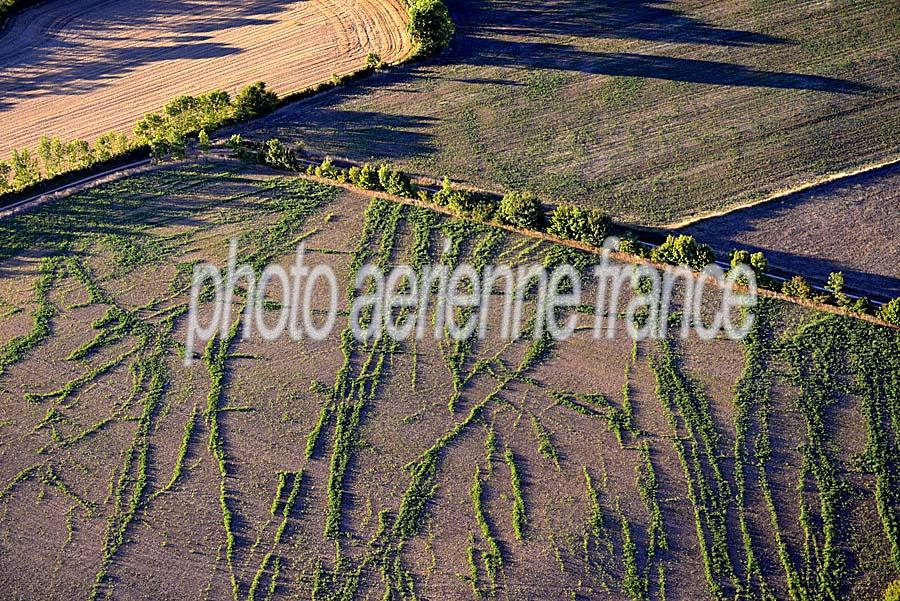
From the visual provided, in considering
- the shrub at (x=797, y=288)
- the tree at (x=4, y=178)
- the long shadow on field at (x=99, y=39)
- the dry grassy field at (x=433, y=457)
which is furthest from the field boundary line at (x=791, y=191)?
the tree at (x=4, y=178)

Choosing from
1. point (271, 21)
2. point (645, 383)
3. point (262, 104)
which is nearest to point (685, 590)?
point (645, 383)

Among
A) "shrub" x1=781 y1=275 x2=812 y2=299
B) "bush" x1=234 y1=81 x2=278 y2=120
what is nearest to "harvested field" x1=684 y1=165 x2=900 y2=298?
"shrub" x1=781 y1=275 x2=812 y2=299

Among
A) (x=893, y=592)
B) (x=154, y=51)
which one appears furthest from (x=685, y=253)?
(x=154, y=51)

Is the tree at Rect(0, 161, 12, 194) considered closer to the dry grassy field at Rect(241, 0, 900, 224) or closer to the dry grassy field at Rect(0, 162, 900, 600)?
the dry grassy field at Rect(0, 162, 900, 600)

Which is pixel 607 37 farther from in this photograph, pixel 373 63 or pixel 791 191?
pixel 791 191

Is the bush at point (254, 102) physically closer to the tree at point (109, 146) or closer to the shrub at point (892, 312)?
the tree at point (109, 146)

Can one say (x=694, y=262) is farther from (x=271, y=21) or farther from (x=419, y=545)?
(x=271, y=21)
